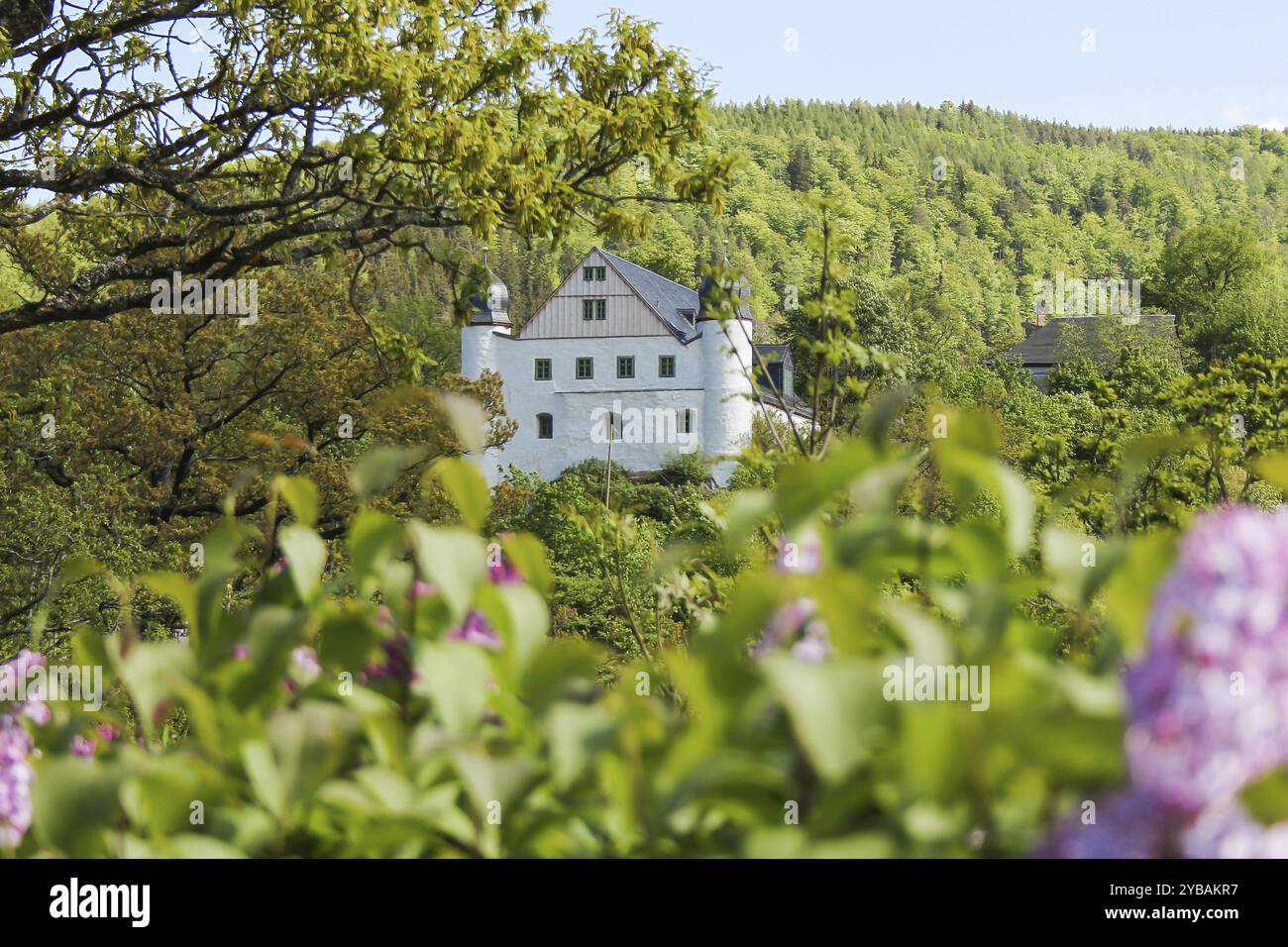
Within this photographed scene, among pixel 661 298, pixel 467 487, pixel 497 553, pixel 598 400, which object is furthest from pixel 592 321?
pixel 467 487

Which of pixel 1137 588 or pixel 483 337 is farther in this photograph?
pixel 483 337

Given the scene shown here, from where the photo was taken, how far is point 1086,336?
227 ft

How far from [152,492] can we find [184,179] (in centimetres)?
1166

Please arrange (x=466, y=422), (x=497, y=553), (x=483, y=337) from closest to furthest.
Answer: (x=466, y=422) < (x=497, y=553) < (x=483, y=337)

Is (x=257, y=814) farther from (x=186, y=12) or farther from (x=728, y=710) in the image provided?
(x=186, y=12)

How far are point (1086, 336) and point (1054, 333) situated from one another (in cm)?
760

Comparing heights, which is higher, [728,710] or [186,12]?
[186,12]

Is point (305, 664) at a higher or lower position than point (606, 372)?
lower

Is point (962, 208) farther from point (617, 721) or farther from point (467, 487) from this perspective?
point (617, 721)

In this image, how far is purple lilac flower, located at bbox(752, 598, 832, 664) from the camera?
1.18 m

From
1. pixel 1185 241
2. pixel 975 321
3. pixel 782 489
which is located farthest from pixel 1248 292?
pixel 782 489

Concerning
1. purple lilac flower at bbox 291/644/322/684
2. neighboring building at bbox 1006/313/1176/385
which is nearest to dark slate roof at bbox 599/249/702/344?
neighboring building at bbox 1006/313/1176/385

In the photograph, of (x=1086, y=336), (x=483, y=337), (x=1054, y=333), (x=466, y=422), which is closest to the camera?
(x=466, y=422)

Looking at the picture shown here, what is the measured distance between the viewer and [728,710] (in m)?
1.00
